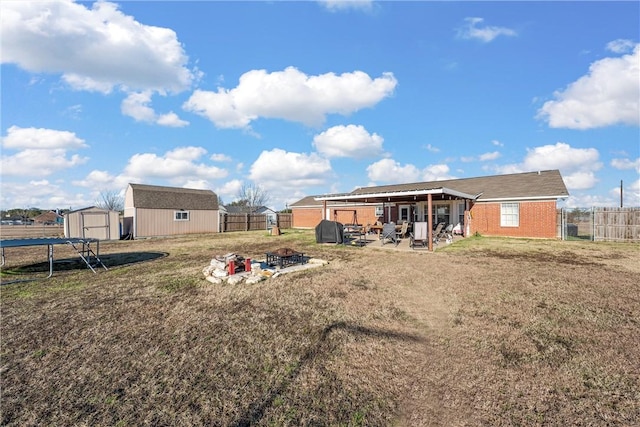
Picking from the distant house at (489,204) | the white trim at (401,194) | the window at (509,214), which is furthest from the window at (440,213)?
the white trim at (401,194)

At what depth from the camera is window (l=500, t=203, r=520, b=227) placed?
17.5 meters

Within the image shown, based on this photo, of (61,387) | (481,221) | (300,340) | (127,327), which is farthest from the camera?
(481,221)

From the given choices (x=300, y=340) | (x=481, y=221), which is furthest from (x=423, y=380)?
(x=481, y=221)

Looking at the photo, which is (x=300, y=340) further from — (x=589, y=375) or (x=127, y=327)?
(x=589, y=375)

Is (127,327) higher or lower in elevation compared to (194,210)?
lower

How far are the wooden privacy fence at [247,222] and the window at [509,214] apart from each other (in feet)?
64.0

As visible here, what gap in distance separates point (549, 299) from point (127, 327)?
7847 millimetres

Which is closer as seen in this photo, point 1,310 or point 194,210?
point 1,310

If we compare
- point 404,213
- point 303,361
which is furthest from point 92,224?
point 303,361

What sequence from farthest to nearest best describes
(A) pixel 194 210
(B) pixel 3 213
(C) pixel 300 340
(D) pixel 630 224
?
1. (B) pixel 3 213
2. (A) pixel 194 210
3. (D) pixel 630 224
4. (C) pixel 300 340

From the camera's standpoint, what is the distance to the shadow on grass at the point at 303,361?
2.69 meters

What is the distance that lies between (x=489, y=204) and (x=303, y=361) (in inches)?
735

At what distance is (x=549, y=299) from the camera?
19.0 ft

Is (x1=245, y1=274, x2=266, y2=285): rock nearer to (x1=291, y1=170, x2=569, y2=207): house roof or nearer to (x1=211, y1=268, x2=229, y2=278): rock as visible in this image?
(x1=211, y1=268, x2=229, y2=278): rock
